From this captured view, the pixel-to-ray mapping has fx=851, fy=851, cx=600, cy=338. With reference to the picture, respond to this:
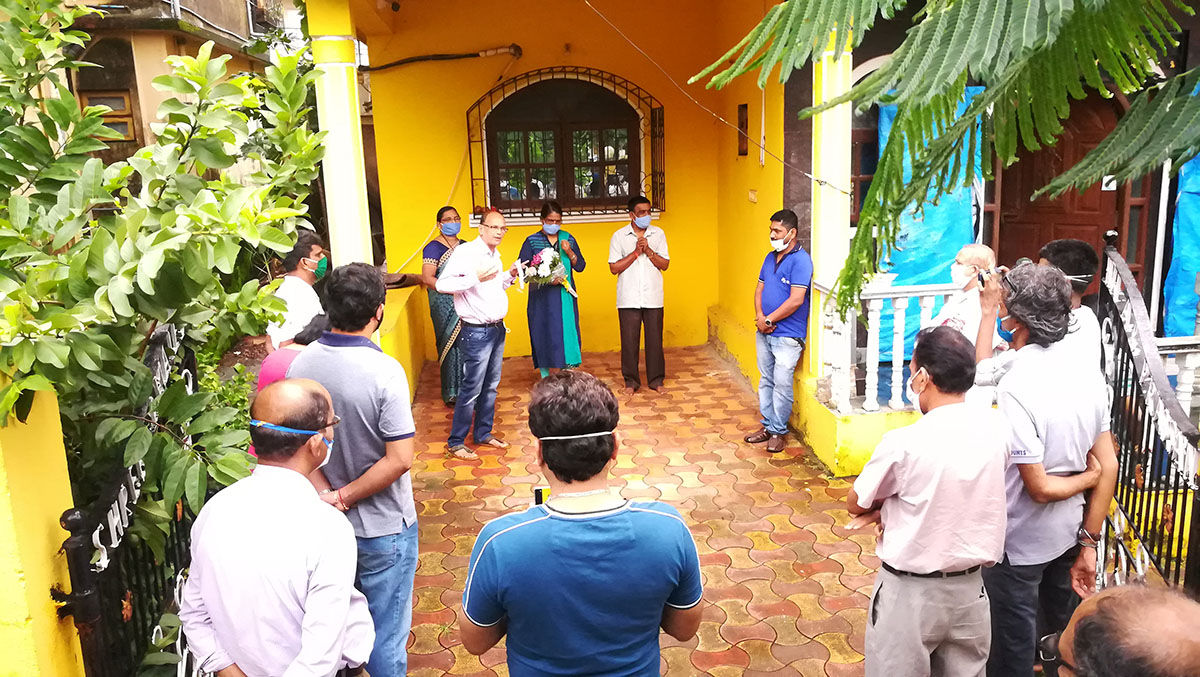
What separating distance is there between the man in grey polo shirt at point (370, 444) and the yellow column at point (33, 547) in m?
0.98

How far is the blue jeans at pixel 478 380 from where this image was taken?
6.29 metres

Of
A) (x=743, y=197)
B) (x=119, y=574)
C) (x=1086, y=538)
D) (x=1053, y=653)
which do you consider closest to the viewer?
(x=1053, y=653)

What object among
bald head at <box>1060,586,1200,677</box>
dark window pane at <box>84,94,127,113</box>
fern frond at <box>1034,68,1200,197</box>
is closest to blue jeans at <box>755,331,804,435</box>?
bald head at <box>1060,586,1200,677</box>

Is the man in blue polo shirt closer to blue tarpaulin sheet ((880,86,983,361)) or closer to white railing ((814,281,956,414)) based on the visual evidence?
white railing ((814,281,956,414))

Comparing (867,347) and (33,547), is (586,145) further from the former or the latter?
(33,547)

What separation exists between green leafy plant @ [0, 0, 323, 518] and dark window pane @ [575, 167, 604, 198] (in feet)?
18.7

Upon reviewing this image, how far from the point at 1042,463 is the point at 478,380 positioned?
4149 mm

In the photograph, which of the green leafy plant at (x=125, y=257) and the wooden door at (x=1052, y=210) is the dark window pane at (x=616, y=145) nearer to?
the wooden door at (x=1052, y=210)

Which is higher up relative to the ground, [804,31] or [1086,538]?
[804,31]

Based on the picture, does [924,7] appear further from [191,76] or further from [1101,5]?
[191,76]

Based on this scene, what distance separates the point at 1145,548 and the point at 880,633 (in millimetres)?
1639

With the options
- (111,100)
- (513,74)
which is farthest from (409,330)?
(111,100)

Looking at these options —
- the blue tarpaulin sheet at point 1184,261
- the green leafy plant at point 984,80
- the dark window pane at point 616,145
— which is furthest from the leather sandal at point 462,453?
the blue tarpaulin sheet at point 1184,261

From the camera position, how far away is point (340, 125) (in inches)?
236
